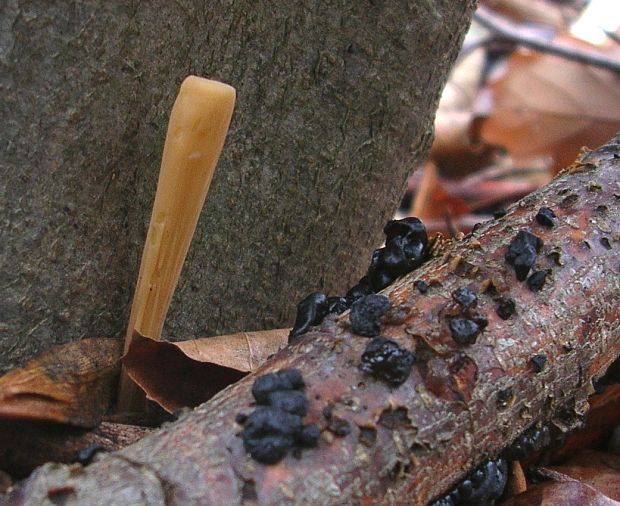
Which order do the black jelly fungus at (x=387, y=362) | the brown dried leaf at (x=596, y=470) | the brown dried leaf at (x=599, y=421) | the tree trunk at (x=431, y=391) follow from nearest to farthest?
the tree trunk at (x=431, y=391)
the black jelly fungus at (x=387, y=362)
the brown dried leaf at (x=596, y=470)
the brown dried leaf at (x=599, y=421)

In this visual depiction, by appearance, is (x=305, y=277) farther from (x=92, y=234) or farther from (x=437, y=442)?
(x=437, y=442)

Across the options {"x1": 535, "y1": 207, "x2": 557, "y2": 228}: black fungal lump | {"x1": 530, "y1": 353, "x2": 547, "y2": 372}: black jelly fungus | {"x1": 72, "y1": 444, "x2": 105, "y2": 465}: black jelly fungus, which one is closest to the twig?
{"x1": 535, "y1": 207, "x2": 557, "y2": 228}: black fungal lump

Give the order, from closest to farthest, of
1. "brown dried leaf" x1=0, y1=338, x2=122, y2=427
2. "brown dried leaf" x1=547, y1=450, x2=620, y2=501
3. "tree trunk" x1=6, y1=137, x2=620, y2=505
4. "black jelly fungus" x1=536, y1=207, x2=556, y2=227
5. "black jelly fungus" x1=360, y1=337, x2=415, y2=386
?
1. "tree trunk" x1=6, y1=137, x2=620, y2=505
2. "black jelly fungus" x1=360, y1=337, x2=415, y2=386
3. "brown dried leaf" x1=0, y1=338, x2=122, y2=427
4. "black jelly fungus" x1=536, y1=207, x2=556, y2=227
5. "brown dried leaf" x1=547, y1=450, x2=620, y2=501

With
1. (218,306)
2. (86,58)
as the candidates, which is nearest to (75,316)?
(218,306)

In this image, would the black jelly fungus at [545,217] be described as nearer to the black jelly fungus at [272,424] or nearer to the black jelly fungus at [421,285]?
the black jelly fungus at [421,285]

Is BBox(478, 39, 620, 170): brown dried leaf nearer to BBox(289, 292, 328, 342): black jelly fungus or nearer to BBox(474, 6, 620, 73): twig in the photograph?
BBox(474, 6, 620, 73): twig

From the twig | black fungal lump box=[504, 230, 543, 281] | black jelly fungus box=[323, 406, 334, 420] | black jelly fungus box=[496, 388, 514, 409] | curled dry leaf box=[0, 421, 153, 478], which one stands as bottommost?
curled dry leaf box=[0, 421, 153, 478]

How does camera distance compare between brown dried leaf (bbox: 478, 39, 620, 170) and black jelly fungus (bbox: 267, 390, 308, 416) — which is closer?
black jelly fungus (bbox: 267, 390, 308, 416)

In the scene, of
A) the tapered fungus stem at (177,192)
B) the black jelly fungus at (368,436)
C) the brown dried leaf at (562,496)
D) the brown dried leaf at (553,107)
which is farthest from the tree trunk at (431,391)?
the brown dried leaf at (553,107)
